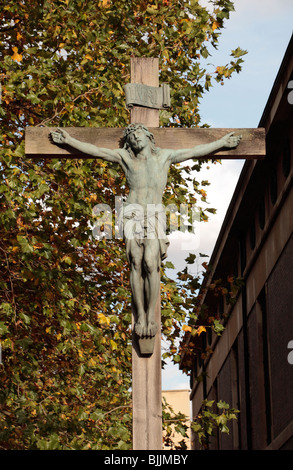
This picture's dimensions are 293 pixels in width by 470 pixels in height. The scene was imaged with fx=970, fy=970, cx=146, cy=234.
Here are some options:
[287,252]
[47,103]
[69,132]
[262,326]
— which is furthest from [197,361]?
[69,132]

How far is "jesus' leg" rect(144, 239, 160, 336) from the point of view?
8430 mm

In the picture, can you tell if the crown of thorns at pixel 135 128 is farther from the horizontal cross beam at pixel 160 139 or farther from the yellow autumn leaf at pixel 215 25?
the yellow autumn leaf at pixel 215 25

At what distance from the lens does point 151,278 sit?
27.7 ft

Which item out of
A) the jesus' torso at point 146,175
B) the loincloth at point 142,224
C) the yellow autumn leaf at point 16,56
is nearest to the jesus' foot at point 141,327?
the loincloth at point 142,224

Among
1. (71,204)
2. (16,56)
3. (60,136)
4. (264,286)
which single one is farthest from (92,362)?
(264,286)

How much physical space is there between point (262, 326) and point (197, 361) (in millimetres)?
20743

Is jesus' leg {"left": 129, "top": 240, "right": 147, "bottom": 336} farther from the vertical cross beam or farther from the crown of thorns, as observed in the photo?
the crown of thorns

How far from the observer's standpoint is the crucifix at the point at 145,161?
830cm

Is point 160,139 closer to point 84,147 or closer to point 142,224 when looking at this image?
point 84,147

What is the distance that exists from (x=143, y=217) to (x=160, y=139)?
108 centimetres

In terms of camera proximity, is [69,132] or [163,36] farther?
[163,36]

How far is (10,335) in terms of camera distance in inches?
588

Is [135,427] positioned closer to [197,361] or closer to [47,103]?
[47,103]

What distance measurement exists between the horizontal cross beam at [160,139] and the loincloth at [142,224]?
3.11ft
